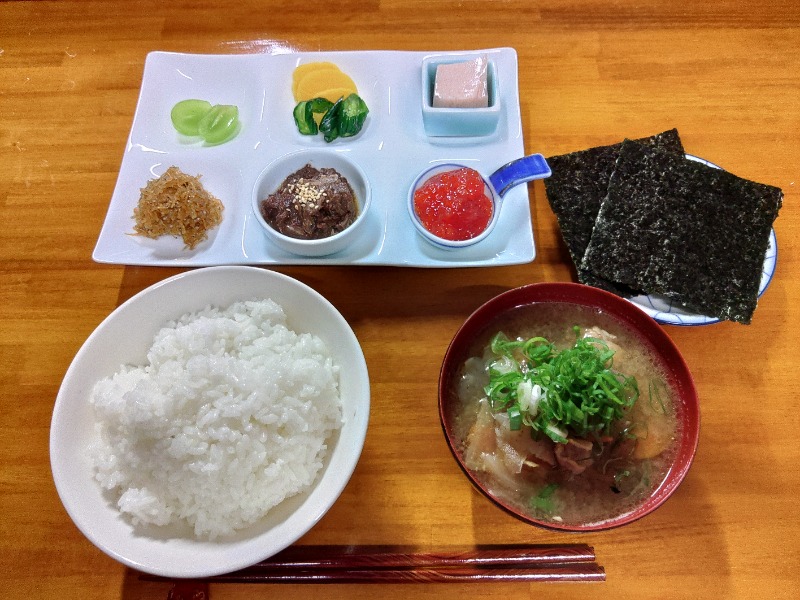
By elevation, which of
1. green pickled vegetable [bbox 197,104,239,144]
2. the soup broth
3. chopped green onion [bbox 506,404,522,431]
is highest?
green pickled vegetable [bbox 197,104,239,144]

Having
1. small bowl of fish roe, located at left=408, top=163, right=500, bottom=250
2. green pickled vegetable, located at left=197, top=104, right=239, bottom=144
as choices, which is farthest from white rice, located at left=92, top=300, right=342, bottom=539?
green pickled vegetable, located at left=197, top=104, right=239, bottom=144

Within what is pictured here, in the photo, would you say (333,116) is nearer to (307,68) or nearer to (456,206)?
(307,68)

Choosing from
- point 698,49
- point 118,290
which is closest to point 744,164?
point 698,49

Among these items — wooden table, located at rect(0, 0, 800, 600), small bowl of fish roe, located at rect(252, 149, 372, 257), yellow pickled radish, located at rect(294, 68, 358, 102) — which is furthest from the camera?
yellow pickled radish, located at rect(294, 68, 358, 102)

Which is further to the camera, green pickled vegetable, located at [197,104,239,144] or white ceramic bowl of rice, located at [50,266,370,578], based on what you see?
green pickled vegetable, located at [197,104,239,144]

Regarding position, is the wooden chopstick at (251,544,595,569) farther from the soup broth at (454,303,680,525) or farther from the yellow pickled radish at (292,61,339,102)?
the yellow pickled radish at (292,61,339,102)

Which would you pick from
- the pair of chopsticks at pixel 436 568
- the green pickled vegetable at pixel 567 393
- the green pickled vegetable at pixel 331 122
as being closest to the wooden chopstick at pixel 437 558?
the pair of chopsticks at pixel 436 568
